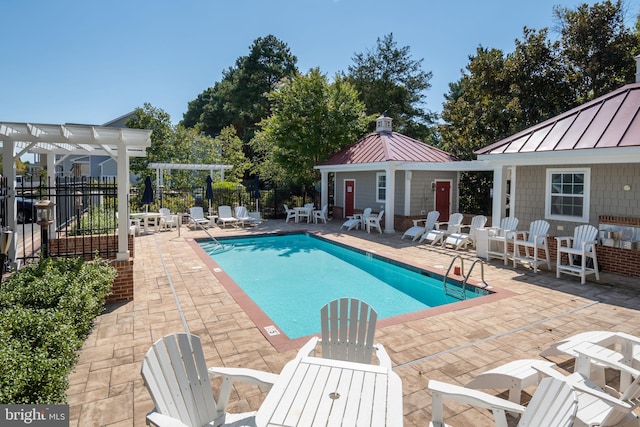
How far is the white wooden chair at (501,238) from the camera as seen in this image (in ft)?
30.8

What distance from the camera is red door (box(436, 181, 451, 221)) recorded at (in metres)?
16.0

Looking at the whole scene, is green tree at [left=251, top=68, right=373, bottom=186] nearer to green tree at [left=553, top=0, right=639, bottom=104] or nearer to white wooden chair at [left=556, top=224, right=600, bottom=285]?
green tree at [left=553, top=0, right=639, bottom=104]

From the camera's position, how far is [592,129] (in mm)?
8227

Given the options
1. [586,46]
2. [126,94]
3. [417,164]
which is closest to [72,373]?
[417,164]

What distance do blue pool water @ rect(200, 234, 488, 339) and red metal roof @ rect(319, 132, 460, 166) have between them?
4675 millimetres

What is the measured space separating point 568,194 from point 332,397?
9296mm

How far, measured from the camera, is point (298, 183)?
68.9ft

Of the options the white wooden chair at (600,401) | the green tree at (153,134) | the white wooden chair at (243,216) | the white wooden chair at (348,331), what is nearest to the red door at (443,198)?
the white wooden chair at (243,216)

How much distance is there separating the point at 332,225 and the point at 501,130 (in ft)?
30.5

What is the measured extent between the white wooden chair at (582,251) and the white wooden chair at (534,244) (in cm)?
38

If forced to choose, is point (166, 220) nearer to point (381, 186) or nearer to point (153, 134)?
point (381, 186)

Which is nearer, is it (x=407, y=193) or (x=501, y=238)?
(x=501, y=238)

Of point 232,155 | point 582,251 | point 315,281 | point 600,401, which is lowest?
point 315,281

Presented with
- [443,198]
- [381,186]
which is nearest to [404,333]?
[381,186]
